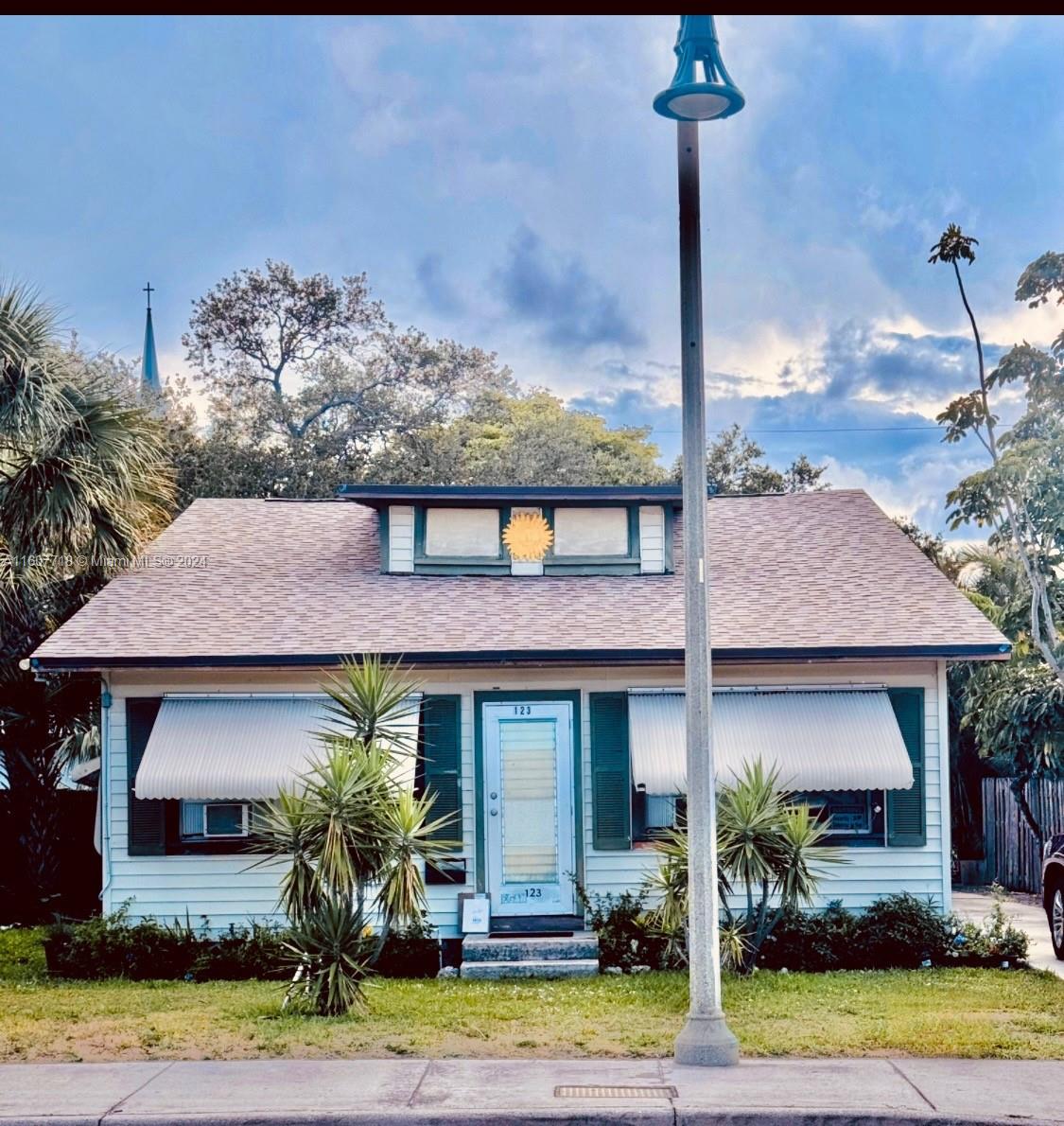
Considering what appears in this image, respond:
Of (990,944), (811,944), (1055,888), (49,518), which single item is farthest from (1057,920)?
(49,518)

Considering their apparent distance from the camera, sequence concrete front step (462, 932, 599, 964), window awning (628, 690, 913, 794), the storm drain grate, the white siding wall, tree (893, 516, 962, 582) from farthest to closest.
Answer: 1. tree (893, 516, 962, 582)
2. the white siding wall
3. window awning (628, 690, 913, 794)
4. concrete front step (462, 932, 599, 964)
5. the storm drain grate

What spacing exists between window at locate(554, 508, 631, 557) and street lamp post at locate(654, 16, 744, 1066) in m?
6.37

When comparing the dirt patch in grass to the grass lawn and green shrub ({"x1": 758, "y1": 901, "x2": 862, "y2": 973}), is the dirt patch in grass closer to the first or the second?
the grass lawn

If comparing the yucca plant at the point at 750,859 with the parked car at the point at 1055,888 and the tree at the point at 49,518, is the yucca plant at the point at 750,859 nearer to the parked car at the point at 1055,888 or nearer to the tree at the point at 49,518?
the parked car at the point at 1055,888

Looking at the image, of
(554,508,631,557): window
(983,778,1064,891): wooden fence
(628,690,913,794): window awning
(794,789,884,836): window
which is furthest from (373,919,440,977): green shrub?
(983,778,1064,891): wooden fence

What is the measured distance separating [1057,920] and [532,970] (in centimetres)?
499

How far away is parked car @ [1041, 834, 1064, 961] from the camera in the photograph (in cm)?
1234

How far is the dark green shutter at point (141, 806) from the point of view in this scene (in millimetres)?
13102

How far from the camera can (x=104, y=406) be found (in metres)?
14.4

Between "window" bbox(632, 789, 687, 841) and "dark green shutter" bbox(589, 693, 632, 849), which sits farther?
"window" bbox(632, 789, 687, 841)

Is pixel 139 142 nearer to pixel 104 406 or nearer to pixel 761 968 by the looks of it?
pixel 104 406

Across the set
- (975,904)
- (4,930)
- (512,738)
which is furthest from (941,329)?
(4,930)

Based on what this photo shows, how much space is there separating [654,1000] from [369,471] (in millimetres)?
22016

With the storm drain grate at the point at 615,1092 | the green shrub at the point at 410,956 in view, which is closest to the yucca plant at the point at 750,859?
the green shrub at the point at 410,956
